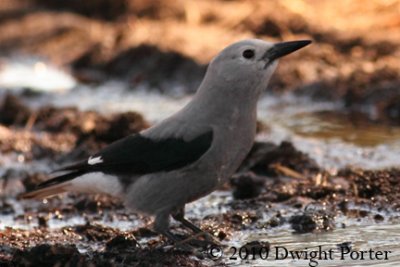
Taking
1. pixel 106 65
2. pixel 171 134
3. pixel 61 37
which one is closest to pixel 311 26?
pixel 106 65

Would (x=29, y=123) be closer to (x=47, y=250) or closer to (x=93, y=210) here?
(x=93, y=210)

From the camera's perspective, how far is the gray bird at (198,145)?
23.6 ft

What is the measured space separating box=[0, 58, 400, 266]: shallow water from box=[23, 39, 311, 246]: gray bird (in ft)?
1.70

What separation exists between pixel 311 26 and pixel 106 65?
313 cm

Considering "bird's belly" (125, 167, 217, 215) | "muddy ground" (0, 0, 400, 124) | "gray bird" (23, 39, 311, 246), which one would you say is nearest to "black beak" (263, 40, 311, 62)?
"gray bird" (23, 39, 311, 246)

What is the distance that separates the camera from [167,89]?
599 inches

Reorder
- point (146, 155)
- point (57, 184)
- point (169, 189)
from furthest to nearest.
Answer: point (57, 184), point (146, 155), point (169, 189)

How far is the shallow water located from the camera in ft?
24.0

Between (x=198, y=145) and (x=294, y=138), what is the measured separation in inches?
169

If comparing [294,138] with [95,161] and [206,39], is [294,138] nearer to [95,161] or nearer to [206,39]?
[95,161]

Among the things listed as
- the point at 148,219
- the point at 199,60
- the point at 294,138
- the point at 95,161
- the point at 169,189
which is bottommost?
the point at 148,219

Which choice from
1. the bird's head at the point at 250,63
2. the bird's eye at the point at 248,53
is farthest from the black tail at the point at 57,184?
the bird's eye at the point at 248,53

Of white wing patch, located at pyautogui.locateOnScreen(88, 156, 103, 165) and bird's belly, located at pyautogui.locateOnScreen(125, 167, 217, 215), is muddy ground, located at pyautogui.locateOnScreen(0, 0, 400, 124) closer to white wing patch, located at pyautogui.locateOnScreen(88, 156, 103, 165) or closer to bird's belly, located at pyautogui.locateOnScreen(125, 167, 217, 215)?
white wing patch, located at pyautogui.locateOnScreen(88, 156, 103, 165)

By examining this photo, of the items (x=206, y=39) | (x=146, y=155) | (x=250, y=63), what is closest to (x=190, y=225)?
(x=146, y=155)
